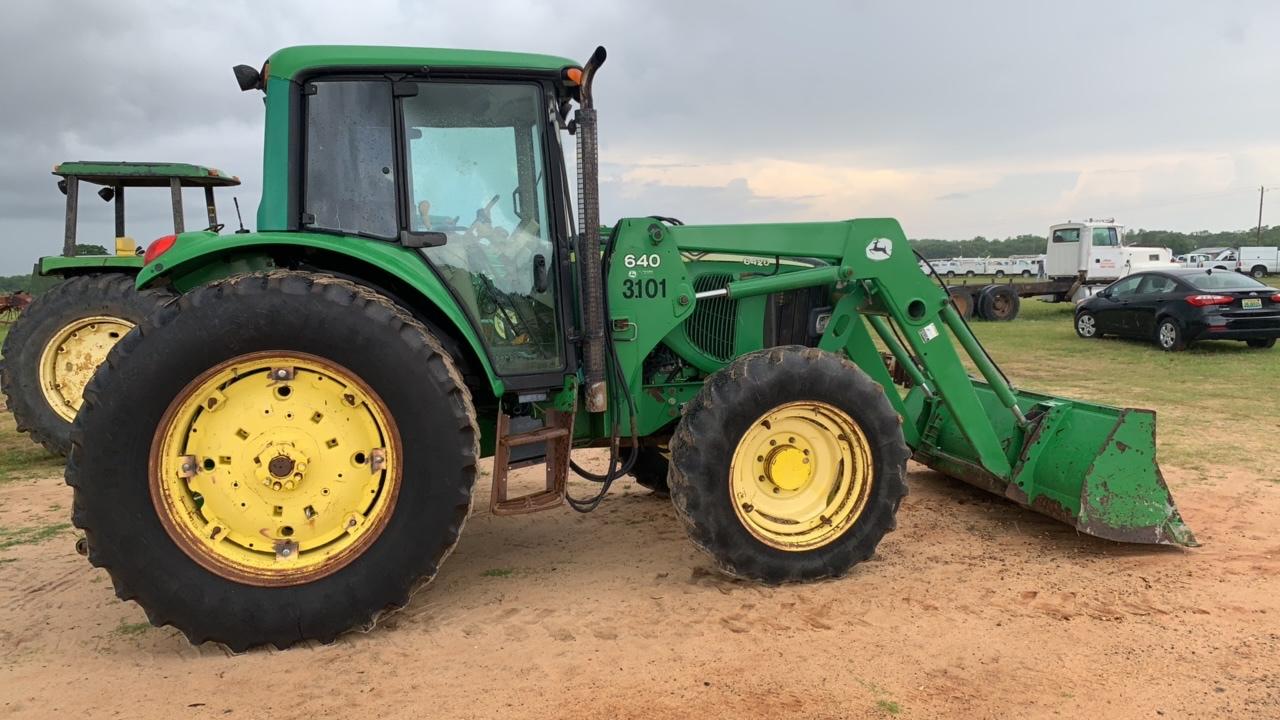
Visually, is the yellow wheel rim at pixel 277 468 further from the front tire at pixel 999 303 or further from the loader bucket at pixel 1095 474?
the front tire at pixel 999 303

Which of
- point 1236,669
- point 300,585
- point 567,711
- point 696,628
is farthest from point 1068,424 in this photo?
point 300,585

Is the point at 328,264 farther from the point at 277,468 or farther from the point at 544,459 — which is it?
the point at 544,459

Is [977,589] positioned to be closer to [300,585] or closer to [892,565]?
[892,565]

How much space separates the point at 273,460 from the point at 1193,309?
568 inches

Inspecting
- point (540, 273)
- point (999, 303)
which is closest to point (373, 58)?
point (540, 273)

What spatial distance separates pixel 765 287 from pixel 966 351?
4.38 ft

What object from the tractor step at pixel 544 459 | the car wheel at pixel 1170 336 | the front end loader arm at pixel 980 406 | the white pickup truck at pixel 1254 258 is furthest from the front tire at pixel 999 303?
the white pickup truck at pixel 1254 258

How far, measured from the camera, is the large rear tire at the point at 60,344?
24.7 ft

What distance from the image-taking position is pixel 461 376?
403 cm

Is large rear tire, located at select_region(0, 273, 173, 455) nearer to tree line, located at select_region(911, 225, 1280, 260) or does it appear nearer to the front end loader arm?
the front end loader arm

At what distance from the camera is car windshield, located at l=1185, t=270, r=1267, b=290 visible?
1367 cm

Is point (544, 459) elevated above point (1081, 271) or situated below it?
below

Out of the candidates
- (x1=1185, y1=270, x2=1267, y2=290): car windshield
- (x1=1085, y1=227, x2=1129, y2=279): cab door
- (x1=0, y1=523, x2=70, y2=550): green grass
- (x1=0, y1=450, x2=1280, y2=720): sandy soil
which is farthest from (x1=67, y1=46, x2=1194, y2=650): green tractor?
(x1=1085, y1=227, x2=1129, y2=279): cab door

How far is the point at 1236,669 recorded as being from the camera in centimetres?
329
